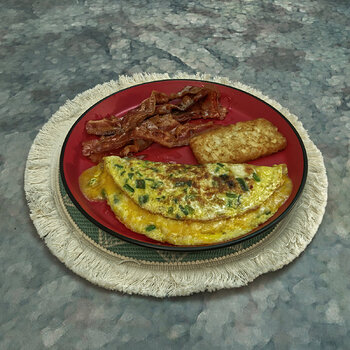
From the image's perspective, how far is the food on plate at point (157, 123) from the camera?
82.8 inches

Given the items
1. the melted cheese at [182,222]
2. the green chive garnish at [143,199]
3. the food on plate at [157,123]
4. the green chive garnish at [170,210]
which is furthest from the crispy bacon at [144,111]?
the green chive garnish at [170,210]

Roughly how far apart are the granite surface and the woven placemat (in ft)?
0.20

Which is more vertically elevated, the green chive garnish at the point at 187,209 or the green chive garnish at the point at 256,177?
the green chive garnish at the point at 256,177

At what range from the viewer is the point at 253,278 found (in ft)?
5.42

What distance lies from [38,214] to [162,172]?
0.65 meters

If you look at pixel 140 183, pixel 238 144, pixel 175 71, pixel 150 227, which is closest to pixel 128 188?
pixel 140 183

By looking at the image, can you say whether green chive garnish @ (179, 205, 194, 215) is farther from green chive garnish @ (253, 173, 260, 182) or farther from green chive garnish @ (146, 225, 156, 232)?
green chive garnish @ (253, 173, 260, 182)

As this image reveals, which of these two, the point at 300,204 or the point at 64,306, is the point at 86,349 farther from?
the point at 300,204

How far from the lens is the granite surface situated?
61.1 inches

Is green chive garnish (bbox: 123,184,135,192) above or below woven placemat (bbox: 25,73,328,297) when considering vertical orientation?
above

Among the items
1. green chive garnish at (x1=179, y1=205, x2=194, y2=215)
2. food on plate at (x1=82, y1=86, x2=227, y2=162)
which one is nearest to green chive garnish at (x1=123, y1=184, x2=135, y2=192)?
green chive garnish at (x1=179, y1=205, x2=194, y2=215)

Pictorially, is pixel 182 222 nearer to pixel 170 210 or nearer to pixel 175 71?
pixel 170 210

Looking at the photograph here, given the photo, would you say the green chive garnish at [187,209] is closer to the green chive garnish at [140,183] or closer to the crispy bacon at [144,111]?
the green chive garnish at [140,183]

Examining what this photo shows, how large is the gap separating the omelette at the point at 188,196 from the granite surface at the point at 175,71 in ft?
0.90
